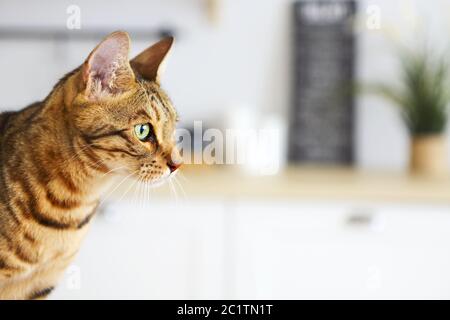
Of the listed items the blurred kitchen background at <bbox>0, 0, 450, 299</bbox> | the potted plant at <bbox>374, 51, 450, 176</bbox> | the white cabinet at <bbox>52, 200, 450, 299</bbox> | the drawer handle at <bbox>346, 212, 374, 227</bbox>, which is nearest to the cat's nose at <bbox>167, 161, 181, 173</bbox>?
the blurred kitchen background at <bbox>0, 0, 450, 299</bbox>

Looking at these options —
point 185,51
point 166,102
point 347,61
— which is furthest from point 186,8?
point 166,102

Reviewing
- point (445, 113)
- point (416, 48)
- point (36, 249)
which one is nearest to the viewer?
point (36, 249)

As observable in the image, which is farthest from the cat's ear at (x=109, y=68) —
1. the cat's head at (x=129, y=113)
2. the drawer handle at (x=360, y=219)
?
the drawer handle at (x=360, y=219)

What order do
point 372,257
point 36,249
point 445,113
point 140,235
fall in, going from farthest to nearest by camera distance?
1. point 445,113
2. point 372,257
3. point 140,235
4. point 36,249

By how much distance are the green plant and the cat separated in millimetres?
1218

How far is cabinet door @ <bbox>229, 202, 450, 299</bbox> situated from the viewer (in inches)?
40.1

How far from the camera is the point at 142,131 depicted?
0.71 ft

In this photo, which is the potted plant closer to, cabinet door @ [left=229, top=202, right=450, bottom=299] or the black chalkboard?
the black chalkboard

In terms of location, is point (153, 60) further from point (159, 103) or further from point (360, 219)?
point (360, 219)

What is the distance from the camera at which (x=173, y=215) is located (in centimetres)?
101

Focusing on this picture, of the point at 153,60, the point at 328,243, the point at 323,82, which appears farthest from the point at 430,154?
the point at 153,60

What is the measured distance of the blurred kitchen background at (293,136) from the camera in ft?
3.34

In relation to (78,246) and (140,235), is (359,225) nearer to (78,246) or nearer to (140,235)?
(140,235)
